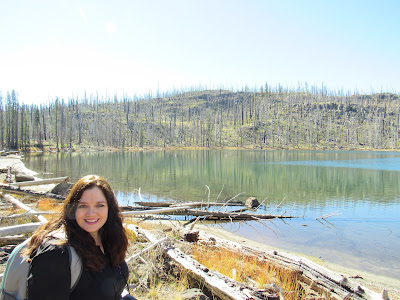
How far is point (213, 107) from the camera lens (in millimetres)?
165500

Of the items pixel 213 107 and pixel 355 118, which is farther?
pixel 213 107

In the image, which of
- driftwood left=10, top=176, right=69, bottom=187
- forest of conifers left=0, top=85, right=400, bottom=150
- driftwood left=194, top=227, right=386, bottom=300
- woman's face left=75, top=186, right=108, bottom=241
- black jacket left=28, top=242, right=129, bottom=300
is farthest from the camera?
forest of conifers left=0, top=85, right=400, bottom=150

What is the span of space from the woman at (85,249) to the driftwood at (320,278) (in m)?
4.36

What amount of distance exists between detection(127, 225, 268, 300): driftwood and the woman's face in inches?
118

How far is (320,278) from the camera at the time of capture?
562 cm

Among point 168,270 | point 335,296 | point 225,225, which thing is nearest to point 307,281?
point 335,296

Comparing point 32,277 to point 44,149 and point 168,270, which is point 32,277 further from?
point 44,149

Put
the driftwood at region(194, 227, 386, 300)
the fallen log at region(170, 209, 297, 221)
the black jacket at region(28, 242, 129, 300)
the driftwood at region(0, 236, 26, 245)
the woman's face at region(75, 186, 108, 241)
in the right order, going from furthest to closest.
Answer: the fallen log at region(170, 209, 297, 221)
the driftwood at region(0, 236, 26, 245)
the driftwood at region(194, 227, 386, 300)
the woman's face at region(75, 186, 108, 241)
the black jacket at region(28, 242, 129, 300)

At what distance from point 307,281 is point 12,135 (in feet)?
262

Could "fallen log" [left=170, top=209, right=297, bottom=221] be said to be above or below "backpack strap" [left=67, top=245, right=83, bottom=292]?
below

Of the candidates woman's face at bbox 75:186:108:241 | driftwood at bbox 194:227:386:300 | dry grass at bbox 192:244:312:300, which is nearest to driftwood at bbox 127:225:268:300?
dry grass at bbox 192:244:312:300

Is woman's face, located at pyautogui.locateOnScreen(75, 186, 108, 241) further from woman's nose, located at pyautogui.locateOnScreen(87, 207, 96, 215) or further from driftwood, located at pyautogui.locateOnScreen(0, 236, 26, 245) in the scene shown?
driftwood, located at pyautogui.locateOnScreen(0, 236, 26, 245)

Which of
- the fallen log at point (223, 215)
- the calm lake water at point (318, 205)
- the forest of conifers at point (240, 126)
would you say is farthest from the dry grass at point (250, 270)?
the forest of conifers at point (240, 126)

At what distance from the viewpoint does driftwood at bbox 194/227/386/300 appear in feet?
16.8
